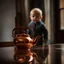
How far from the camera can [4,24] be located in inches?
133

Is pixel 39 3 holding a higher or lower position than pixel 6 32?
higher

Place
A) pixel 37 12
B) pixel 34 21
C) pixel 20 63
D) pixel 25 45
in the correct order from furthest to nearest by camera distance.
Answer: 1. pixel 34 21
2. pixel 37 12
3. pixel 25 45
4. pixel 20 63

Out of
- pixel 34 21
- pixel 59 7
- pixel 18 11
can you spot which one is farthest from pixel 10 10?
pixel 34 21

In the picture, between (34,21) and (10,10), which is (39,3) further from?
(34,21)

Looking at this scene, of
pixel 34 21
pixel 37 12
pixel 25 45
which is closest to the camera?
pixel 25 45

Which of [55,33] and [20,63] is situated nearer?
[20,63]

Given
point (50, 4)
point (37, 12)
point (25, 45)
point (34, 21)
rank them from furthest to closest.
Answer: point (50, 4) < point (34, 21) < point (37, 12) < point (25, 45)

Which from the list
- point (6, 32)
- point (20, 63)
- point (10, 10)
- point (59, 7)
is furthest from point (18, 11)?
point (20, 63)

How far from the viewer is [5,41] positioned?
3.36 m

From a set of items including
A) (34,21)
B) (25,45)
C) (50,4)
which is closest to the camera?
(25,45)

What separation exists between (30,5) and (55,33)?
21.3 inches

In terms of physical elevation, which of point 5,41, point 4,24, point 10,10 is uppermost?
point 10,10

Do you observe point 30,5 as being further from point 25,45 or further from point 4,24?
point 25,45

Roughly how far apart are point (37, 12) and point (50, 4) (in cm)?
126
